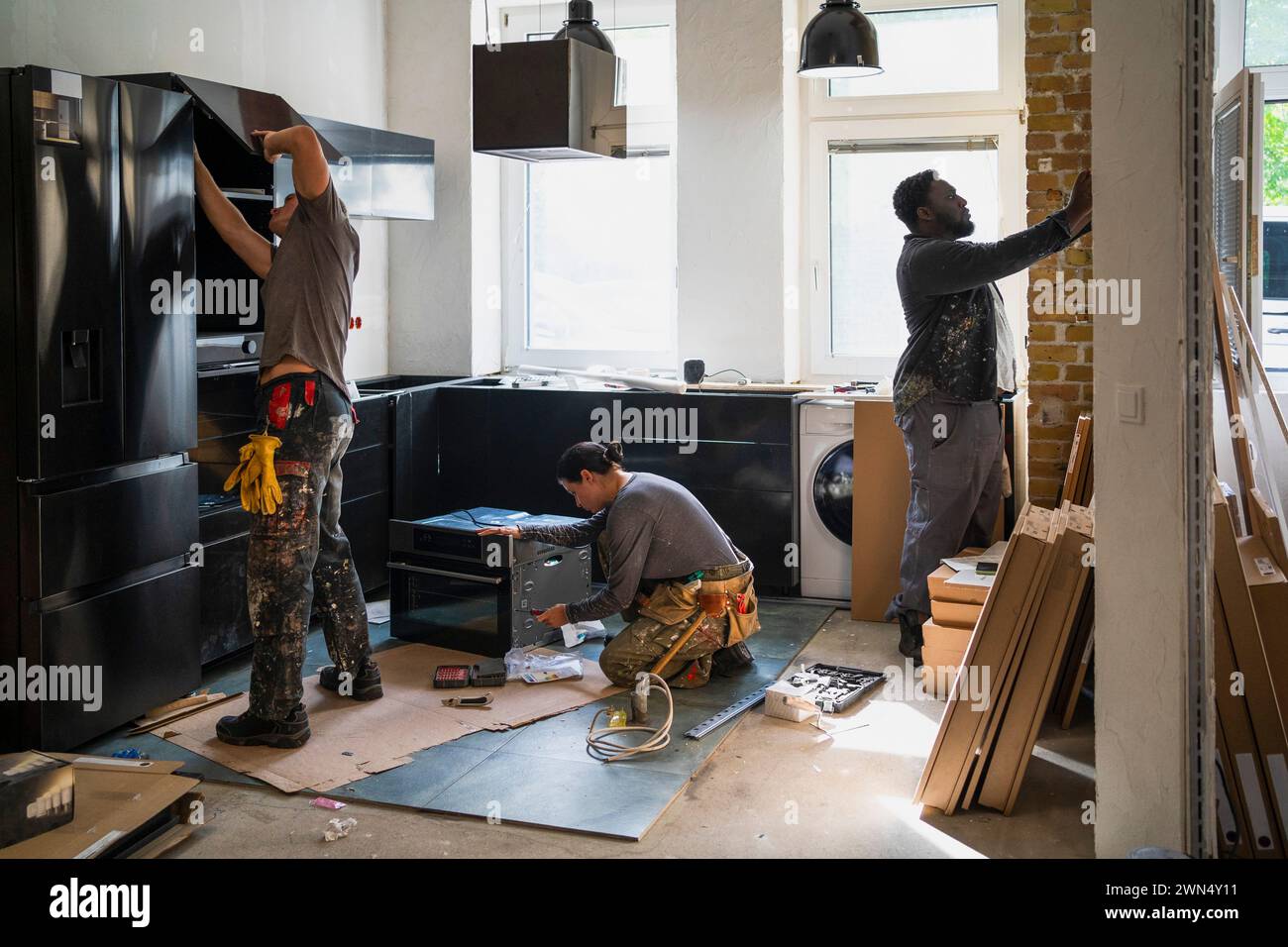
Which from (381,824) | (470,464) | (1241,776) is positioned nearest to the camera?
(1241,776)

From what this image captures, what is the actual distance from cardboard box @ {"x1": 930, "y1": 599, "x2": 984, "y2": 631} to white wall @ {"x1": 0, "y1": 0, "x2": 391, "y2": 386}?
122 inches

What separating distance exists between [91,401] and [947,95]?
3.83 meters

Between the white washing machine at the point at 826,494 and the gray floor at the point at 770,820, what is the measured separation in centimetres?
162

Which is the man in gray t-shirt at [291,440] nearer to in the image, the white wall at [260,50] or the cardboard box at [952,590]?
the white wall at [260,50]

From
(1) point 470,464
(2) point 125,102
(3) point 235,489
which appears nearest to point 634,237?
(1) point 470,464

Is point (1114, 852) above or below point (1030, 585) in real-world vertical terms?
below

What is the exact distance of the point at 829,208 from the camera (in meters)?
5.97

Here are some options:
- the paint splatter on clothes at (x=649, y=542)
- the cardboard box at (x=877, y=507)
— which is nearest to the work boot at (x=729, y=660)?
the paint splatter on clothes at (x=649, y=542)

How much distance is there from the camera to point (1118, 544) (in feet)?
8.84

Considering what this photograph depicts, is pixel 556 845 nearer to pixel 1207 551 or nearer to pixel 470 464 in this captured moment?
pixel 1207 551

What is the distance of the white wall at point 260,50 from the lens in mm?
4260

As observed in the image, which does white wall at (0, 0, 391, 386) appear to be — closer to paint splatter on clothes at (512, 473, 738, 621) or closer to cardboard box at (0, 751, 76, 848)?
paint splatter on clothes at (512, 473, 738, 621)

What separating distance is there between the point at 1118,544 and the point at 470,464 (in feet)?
12.2

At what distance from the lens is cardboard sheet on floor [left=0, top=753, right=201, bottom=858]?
2.94 metres
